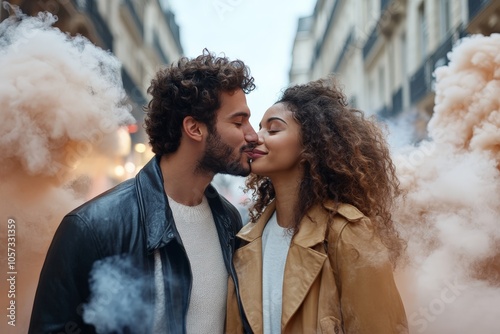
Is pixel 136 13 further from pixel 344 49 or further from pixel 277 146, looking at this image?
pixel 277 146

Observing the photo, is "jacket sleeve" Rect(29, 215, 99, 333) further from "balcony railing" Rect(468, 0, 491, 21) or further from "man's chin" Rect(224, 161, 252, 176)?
"balcony railing" Rect(468, 0, 491, 21)

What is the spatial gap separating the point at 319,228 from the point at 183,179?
59cm

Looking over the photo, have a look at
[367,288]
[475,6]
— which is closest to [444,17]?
[475,6]

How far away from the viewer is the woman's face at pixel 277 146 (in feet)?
8.68

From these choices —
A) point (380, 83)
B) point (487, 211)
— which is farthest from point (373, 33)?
point (487, 211)

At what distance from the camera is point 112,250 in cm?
221

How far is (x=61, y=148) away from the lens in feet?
8.29

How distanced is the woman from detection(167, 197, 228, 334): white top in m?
0.08

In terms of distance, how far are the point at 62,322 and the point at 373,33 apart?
19.8 meters

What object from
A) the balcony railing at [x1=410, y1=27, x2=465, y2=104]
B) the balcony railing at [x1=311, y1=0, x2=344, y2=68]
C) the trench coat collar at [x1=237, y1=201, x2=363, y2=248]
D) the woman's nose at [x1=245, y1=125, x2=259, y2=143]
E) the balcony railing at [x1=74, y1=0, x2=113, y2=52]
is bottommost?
the trench coat collar at [x1=237, y1=201, x2=363, y2=248]

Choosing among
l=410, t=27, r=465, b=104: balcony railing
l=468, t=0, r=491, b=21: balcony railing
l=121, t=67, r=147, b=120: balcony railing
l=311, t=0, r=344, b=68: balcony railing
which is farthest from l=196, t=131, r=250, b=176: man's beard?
l=311, t=0, r=344, b=68: balcony railing

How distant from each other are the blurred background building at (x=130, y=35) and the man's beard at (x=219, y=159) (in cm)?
51

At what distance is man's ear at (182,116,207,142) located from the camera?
2.58 m

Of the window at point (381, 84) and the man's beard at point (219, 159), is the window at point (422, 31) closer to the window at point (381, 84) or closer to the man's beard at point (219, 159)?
the window at point (381, 84)
